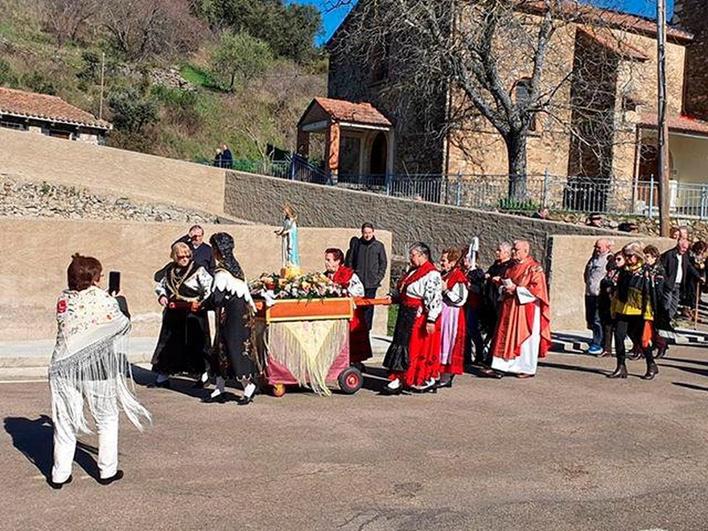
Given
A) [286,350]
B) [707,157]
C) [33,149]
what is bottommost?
[286,350]

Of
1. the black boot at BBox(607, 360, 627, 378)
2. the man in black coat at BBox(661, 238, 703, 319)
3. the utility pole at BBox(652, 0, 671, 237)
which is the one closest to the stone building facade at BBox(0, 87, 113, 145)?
the utility pole at BBox(652, 0, 671, 237)

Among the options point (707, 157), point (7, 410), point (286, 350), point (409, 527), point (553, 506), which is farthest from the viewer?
point (707, 157)

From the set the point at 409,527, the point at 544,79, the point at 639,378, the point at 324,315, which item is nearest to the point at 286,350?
the point at 324,315

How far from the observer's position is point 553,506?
5.67 meters

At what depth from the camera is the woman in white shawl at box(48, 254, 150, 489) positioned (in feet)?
18.5

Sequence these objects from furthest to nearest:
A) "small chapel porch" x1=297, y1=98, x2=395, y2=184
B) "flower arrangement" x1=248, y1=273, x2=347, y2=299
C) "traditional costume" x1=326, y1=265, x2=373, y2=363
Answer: "small chapel porch" x1=297, y1=98, x2=395, y2=184 → "traditional costume" x1=326, y1=265, x2=373, y2=363 → "flower arrangement" x1=248, y1=273, x2=347, y2=299

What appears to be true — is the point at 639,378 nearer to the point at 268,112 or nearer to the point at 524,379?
the point at 524,379

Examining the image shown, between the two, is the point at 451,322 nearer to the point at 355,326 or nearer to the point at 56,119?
the point at 355,326

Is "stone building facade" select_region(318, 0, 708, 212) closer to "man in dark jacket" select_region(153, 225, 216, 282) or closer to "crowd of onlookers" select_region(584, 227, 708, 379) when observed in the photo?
"crowd of onlookers" select_region(584, 227, 708, 379)

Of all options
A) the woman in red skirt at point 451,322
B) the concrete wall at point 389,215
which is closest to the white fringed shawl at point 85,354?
the woman in red skirt at point 451,322

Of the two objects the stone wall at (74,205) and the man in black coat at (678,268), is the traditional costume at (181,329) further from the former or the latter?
the stone wall at (74,205)

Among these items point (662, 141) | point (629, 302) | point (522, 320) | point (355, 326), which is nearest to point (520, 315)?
point (522, 320)

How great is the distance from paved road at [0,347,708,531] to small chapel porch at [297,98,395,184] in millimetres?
21792

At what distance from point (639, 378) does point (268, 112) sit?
145 ft
